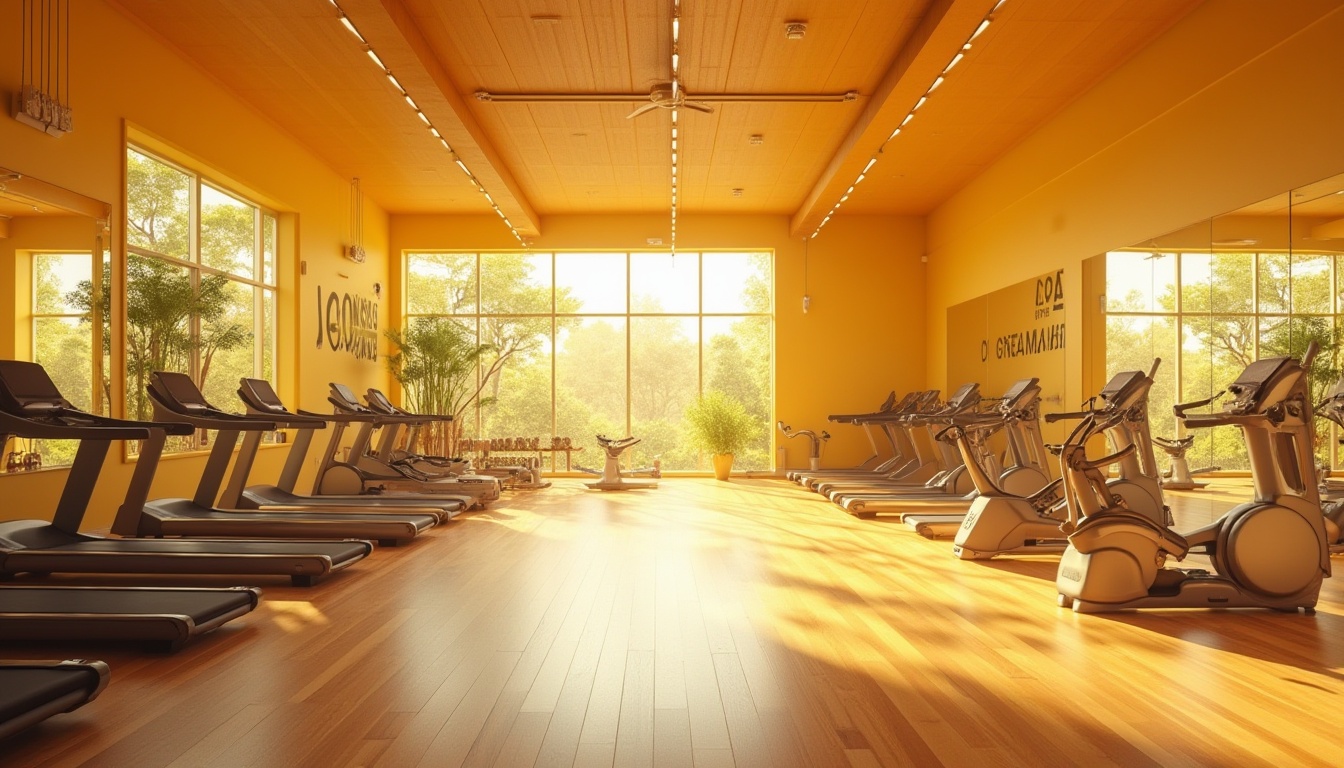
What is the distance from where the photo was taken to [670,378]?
13.8 meters

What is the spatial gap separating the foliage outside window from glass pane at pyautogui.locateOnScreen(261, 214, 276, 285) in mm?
7721

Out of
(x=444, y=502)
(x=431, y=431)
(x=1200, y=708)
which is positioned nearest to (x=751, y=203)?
(x=431, y=431)

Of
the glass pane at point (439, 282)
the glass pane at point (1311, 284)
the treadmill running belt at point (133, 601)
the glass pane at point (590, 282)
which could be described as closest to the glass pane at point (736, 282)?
the glass pane at point (590, 282)

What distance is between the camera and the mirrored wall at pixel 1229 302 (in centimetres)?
587

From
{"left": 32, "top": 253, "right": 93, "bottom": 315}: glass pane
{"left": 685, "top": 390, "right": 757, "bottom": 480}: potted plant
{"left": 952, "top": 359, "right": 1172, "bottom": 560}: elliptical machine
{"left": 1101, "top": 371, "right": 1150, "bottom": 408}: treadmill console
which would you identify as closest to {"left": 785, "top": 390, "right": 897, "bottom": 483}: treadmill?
{"left": 685, "top": 390, "right": 757, "bottom": 480}: potted plant

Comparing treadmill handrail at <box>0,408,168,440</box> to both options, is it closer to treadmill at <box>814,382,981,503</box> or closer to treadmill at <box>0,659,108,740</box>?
treadmill at <box>0,659,108,740</box>

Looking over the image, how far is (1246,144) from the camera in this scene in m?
6.41

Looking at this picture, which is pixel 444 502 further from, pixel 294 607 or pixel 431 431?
pixel 431 431

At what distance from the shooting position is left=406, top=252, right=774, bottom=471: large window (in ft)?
44.7

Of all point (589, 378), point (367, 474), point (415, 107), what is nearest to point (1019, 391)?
point (415, 107)

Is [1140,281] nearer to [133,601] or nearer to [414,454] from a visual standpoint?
[414,454]

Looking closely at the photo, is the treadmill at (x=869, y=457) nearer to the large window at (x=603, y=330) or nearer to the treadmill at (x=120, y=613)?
the large window at (x=603, y=330)

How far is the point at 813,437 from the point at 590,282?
3.65 m

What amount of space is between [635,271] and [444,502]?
20.7ft
